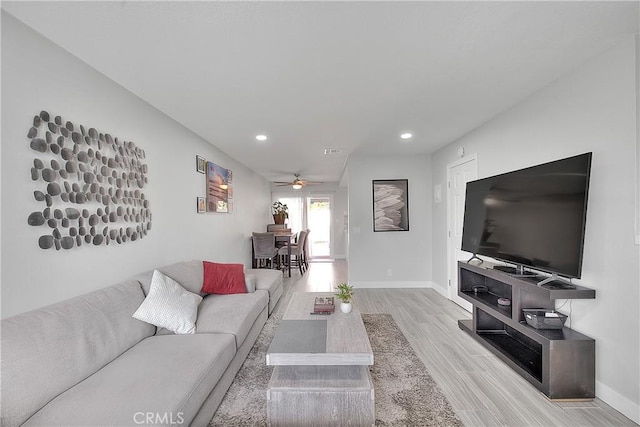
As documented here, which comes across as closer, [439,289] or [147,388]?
[147,388]

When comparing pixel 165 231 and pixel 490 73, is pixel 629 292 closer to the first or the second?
pixel 490 73

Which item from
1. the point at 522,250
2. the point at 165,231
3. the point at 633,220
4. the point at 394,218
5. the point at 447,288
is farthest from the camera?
the point at 394,218

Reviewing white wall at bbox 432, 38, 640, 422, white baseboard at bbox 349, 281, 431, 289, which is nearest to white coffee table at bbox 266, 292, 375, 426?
white wall at bbox 432, 38, 640, 422

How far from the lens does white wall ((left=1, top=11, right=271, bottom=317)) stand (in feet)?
5.19

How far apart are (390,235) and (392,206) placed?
53 cm

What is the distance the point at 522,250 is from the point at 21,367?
3298 millimetres

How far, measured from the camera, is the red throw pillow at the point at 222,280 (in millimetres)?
3133

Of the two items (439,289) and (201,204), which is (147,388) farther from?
(439,289)

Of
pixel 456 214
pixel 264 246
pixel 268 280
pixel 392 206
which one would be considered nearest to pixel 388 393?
pixel 268 280

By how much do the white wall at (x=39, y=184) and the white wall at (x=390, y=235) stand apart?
2.76 metres

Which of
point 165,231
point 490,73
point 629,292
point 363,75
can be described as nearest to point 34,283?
point 165,231

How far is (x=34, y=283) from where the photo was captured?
1689 millimetres

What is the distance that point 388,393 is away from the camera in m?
2.11

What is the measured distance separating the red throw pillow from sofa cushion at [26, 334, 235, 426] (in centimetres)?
111
